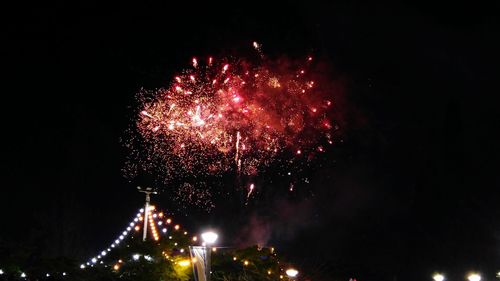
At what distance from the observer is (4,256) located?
10.9 metres

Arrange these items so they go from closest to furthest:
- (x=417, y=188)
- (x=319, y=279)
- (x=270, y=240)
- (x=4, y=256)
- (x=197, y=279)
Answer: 1. (x=197, y=279)
2. (x=4, y=256)
3. (x=319, y=279)
4. (x=270, y=240)
5. (x=417, y=188)

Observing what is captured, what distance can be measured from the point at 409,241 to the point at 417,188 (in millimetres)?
3668

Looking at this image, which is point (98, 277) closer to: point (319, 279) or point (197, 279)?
point (197, 279)

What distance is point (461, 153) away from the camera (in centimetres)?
3400

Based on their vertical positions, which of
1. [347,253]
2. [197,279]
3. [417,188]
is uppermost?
[417,188]

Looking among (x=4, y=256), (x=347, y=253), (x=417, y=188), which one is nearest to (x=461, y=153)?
(x=417, y=188)

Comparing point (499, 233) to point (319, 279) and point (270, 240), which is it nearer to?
point (270, 240)

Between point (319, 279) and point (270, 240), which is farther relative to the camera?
point (270, 240)

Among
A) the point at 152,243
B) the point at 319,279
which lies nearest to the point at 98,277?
the point at 152,243

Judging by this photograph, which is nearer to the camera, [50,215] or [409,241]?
[50,215]

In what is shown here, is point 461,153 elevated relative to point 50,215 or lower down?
elevated

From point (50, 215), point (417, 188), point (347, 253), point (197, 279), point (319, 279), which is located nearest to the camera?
point (197, 279)

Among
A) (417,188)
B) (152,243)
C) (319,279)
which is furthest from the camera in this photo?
(417,188)

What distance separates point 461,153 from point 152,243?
A: 89.1ft
